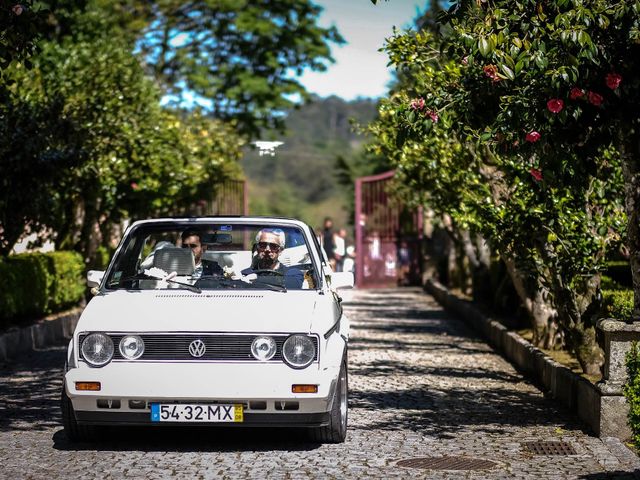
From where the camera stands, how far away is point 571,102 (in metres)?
9.62

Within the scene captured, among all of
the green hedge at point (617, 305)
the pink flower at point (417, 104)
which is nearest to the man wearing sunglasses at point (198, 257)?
the pink flower at point (417, 104)

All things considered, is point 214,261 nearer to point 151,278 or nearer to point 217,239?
point 217,239

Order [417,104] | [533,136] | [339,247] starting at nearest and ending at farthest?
[533,136], [417,104], [339,247]

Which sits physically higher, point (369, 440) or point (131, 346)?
point (131, 346)

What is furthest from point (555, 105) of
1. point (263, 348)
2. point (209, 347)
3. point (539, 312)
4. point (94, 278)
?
point (539, 312)

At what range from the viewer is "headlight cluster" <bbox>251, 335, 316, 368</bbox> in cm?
865

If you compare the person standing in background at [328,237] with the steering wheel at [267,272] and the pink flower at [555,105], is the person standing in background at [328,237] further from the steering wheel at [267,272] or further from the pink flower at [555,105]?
the pink flower at [555,105]

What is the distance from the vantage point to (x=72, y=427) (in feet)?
29.8

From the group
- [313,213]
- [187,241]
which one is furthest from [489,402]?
[313,213]

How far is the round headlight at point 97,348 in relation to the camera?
872cm

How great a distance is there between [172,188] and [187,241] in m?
18.8

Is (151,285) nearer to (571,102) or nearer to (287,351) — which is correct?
(287,351)

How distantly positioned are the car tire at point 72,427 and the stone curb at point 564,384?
4017mm

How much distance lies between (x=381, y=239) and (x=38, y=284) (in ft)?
72.4
